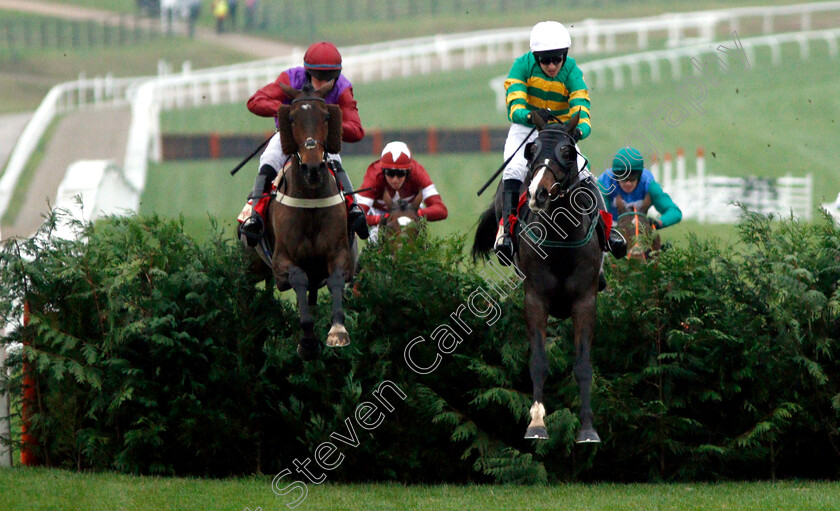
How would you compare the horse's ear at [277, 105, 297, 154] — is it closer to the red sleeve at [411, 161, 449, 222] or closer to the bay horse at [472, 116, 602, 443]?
the bay horse at [472, 116, 602, 443]

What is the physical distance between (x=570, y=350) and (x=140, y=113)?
18250mm

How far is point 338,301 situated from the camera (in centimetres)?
846

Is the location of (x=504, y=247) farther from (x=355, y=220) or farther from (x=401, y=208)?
(x=401, y=208)

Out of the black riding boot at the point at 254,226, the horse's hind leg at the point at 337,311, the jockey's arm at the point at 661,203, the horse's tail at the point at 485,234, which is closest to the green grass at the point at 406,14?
the jockey's arm at the point at 661,203

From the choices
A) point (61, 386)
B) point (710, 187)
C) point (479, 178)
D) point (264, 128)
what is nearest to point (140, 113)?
point (264, 128)

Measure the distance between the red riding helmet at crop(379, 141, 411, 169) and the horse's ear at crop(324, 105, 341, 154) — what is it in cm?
256

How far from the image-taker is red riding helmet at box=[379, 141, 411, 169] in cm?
1098

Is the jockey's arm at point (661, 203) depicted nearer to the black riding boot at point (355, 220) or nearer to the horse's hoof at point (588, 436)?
the black riding boot at point (355, 220)

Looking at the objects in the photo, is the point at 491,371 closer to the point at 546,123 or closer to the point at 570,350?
the point at 570,350

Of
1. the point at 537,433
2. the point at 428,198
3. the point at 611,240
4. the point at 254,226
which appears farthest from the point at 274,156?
the point at 537,433

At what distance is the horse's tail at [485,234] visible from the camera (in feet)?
31.5

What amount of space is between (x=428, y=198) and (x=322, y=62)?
2.61m

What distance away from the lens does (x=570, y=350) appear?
889 cm

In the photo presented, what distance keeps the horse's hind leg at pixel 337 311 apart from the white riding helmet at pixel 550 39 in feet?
6.84
